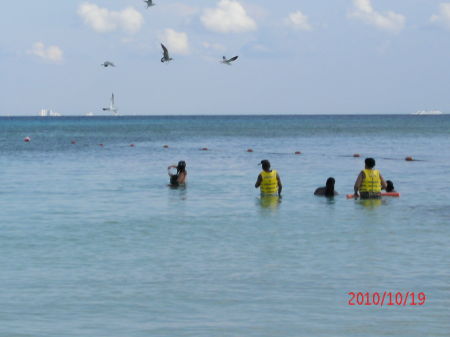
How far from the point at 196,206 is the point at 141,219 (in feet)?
10.2

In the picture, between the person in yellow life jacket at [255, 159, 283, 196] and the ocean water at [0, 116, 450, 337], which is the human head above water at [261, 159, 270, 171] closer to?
the person in yellow life jacket at [255, 159, 283, 196]

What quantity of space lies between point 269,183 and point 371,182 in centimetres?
333

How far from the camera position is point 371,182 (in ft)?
78.8

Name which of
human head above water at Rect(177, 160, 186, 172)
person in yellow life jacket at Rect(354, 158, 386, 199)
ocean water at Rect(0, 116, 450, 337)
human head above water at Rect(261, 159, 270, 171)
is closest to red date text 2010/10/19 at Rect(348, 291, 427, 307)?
ocean water at Rect(0, 116, 450, 337)

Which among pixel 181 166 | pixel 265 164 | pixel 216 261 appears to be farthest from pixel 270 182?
pixel 216 261

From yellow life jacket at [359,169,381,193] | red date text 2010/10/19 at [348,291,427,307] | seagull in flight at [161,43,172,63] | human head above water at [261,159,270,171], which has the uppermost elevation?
seagull in flight at [161,43,172,63]

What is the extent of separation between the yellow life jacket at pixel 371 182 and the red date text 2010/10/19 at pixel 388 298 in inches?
433

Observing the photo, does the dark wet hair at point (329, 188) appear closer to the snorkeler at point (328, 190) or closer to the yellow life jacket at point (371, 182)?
the snorkeler at point (328, 190)

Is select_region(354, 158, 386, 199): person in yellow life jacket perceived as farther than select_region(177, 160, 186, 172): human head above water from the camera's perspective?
No

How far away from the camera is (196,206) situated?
24.8 metres

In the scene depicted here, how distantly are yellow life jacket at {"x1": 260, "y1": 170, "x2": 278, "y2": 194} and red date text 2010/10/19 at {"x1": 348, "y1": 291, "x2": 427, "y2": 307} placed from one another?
1278 centimetres

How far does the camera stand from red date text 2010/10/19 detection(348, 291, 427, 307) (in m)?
12.5

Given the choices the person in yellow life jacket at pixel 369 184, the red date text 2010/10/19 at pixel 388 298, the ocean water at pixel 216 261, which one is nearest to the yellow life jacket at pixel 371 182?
the person in yellow life jacket at pixel 369 184

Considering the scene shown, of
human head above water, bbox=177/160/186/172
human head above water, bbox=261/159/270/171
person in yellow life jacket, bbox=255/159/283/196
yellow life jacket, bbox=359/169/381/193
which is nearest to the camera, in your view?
yellow life jacket, bbox=359/169/381/193
